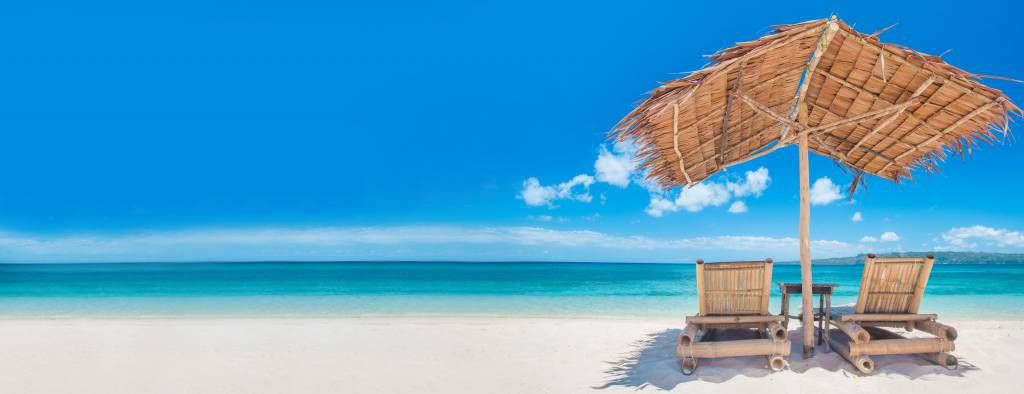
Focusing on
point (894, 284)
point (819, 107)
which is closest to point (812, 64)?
point (819, 107)

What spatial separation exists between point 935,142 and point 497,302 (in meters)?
11.5

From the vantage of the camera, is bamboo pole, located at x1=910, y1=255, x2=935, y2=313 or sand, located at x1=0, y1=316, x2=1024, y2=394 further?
bamboo pole, located at x1=910, y1=255, x2=935, y2=313

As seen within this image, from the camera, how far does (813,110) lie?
15.7ft

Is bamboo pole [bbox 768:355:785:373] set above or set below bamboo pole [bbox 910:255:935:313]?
below

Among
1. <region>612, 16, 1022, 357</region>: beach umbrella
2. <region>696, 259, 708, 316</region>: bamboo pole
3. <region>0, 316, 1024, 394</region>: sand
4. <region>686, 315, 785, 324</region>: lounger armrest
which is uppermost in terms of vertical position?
<region>612, 16, 1022, 357</region>: beach umbrella

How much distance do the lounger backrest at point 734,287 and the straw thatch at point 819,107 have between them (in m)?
1.00

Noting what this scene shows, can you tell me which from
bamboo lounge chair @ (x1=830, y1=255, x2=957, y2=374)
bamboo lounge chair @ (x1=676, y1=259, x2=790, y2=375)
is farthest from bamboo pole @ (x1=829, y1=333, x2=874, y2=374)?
bamboo lounge chair @ (x1=676, y1=259, x2=790, y2=375)

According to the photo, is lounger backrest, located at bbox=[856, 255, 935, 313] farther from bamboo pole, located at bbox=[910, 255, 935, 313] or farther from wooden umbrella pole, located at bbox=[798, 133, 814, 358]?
wooden umbrella pole, located at bbox=[798, 133, 814, 358]

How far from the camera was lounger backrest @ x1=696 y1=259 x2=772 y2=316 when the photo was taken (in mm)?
4195

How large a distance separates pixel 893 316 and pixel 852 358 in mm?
501

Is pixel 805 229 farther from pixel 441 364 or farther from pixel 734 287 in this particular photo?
pixel 441 364

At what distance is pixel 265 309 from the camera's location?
42.6ft

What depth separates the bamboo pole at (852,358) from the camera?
3953 millimetres

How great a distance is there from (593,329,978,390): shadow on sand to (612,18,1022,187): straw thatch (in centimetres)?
167
